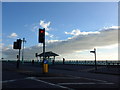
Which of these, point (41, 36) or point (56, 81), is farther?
Result: point (41, 36)

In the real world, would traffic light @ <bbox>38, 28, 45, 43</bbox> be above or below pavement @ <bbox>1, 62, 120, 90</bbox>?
above

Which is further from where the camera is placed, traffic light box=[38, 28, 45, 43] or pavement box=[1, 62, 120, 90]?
traffic light box=[38, 28, 45, 43]

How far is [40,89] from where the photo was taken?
11109 mm

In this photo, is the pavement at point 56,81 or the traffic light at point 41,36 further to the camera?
the traffic light at point 41,36

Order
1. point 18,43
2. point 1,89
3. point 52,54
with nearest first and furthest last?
1. point 1,89
2. point 18,43
3. point 52,54

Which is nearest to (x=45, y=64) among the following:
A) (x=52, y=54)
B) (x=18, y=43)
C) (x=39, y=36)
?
(x=39, y=36)

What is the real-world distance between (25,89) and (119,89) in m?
4.89

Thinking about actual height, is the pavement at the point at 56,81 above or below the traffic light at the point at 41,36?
below

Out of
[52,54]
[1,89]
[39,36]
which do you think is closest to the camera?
[1,89]

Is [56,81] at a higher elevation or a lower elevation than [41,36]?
lower

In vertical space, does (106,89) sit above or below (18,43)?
below

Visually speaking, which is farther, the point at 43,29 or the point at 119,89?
the point at 43,29

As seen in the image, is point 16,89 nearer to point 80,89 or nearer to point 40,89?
point 40,89

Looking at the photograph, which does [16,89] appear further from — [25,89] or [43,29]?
[43,29]
